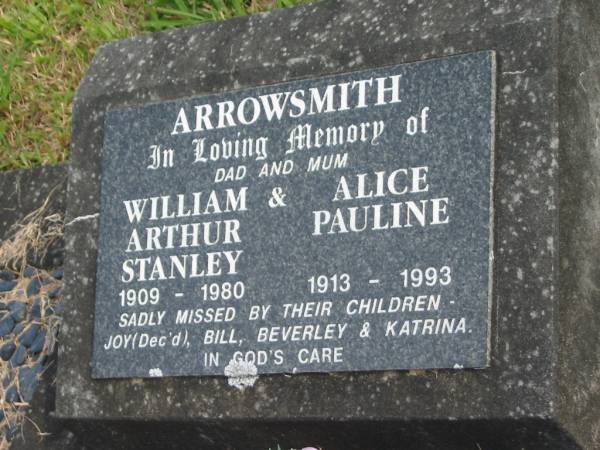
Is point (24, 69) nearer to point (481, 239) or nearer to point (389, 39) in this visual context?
point (389, 39)

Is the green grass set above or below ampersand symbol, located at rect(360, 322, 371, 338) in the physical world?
above

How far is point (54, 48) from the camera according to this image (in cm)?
591

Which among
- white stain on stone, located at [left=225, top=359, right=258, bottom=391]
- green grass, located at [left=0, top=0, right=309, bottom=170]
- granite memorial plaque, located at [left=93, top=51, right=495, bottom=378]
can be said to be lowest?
white stain on stone, located at [left=225, top=359, right=258, bottom=391]

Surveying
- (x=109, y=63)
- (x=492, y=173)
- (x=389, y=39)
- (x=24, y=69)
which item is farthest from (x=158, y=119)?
(x=24, y=69)

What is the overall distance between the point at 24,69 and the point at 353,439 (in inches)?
102

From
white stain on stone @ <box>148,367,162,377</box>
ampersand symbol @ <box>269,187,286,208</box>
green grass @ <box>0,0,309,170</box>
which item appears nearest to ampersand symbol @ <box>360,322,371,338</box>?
ampersand symbol @ <box>269,187,286,208</box>

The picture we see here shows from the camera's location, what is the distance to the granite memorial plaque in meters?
3.83

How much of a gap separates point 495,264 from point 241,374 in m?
0.79

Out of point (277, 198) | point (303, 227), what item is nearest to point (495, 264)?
point (303, 227)

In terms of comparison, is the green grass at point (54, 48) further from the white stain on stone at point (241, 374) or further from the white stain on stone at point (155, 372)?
the white stain on stone at point (241, 374)

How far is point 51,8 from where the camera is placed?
6062mm

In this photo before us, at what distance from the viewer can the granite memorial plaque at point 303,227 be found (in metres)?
3.83

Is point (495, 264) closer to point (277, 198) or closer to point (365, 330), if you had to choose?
point (365, 330)

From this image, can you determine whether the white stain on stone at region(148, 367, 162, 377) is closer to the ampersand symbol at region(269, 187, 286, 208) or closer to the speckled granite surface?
the speckled granite surface
